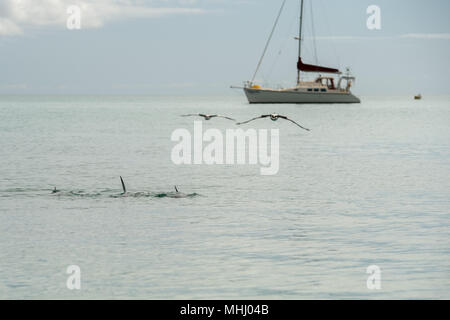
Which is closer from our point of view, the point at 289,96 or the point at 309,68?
the point at 309,68

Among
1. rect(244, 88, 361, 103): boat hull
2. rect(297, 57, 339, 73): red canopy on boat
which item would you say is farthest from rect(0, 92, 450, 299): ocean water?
rect(244, 88, 361, 103): boat hull

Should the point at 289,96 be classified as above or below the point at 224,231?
above

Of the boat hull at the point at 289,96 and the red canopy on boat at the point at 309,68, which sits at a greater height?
the red canopy on boat at the point at 309,68

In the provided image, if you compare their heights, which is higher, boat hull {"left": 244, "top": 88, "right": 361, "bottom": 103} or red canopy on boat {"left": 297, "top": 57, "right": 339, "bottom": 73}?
red canopy on boat {"left": 297, "top": 57, "right": 339, "bottom": 73}

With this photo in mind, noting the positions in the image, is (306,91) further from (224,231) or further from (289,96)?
(224,231)

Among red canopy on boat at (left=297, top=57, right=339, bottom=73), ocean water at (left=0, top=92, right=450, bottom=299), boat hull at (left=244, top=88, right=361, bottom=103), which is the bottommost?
ocean water at (left=0, top=92, right=450, bottom=299)

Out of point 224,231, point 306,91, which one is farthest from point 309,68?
point 224,231

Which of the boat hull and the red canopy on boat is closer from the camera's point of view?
the red canopy on boat

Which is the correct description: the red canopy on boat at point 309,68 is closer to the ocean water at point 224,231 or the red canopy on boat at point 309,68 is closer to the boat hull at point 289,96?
the boat hull at point 289,96

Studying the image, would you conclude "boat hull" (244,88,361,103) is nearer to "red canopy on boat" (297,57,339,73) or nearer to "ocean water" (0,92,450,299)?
"red canopy on boat" (297,57,339,73)

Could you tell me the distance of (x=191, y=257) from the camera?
1588 cm

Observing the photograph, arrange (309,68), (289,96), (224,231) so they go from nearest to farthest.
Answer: (224,231) < (309,68) < (289,96)

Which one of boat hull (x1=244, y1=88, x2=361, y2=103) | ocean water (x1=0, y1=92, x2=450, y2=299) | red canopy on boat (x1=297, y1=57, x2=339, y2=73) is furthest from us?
boat hull (x1=244, y1=88, x2=361, y2=103)

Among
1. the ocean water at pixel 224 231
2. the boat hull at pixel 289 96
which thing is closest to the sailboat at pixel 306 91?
the boat hull at pixel 289 96
